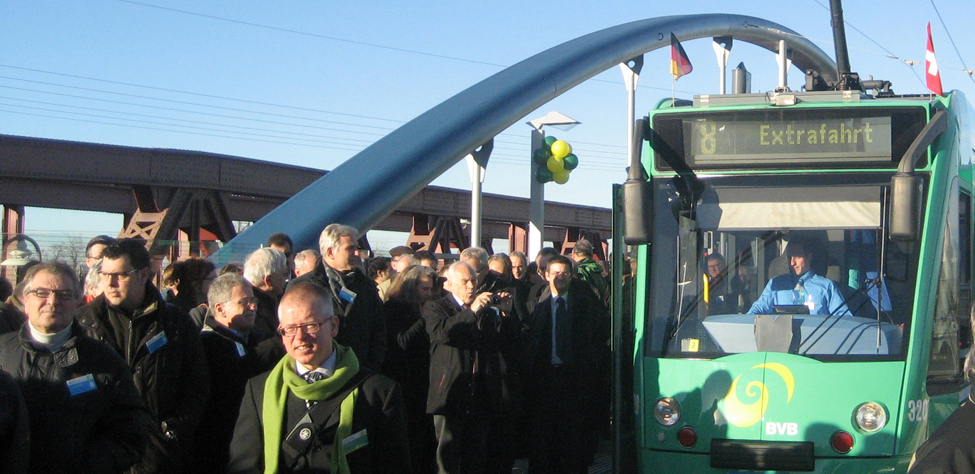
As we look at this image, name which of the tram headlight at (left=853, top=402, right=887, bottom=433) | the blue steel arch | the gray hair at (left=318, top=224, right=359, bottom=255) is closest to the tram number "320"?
the tram headlight at (left=853, top=402, right=887, bottom=433)

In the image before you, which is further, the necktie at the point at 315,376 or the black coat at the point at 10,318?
the black coat at the point at 10,318

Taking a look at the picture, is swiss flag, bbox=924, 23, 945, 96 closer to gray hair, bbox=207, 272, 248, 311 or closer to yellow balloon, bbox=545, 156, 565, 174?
gray hair, bbox=207, 272, 248, 311

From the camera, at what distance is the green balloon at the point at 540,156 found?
17.0m

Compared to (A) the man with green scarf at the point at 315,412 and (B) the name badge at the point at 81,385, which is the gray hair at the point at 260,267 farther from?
(A) the man with green scarf at the point at 315,412

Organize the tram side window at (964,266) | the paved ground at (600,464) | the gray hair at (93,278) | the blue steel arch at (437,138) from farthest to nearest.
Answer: the blue steel arch at (437,138), the paved ground at (600,464), the tram side window at (964,266), the gray hair at (93,278)

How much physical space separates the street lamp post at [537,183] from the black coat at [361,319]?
32.6ft

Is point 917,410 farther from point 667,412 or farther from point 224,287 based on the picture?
point 224,287

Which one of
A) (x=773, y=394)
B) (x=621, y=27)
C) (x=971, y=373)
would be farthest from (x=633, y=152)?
(x=621, y=27)

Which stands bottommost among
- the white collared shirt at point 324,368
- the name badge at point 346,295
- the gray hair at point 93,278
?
the white collared shirt at point 324,368

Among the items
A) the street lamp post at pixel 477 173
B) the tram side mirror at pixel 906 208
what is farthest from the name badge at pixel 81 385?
the street lamp post at pixel 477 173

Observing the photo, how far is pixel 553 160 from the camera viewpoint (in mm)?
17188

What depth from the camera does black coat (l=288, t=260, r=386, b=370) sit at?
635cm

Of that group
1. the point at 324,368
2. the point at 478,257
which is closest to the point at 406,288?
the point at 478,257

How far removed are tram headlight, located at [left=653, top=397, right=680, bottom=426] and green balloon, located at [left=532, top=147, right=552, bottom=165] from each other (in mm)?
10633
